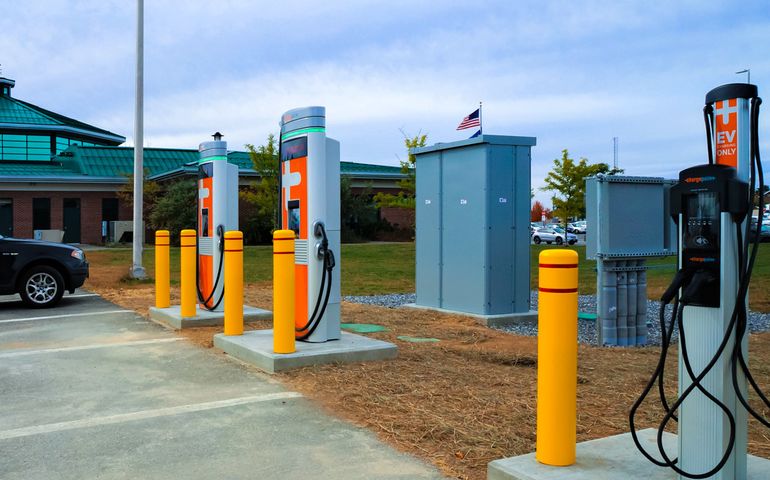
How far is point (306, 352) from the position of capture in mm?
7348

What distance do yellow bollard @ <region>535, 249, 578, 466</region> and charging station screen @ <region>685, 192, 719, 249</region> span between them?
0.66 m

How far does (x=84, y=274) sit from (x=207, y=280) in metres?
3.43

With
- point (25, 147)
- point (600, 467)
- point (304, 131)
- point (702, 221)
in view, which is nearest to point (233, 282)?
point (304, 131)

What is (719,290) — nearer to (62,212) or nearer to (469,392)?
(469,392)

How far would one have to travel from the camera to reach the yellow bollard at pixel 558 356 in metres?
4.00

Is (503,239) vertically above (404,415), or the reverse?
(503,239)

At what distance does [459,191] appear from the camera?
11391 millimetres

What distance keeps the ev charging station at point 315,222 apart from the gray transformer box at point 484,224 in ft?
11.4

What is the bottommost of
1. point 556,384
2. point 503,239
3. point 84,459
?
point 84,459

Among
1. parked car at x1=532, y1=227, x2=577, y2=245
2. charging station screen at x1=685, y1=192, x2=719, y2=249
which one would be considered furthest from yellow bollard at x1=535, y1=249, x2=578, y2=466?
parked car at x1=532, y1=227, x2=577, y2=245

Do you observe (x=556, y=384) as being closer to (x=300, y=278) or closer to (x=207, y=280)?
(x=300, y=278)

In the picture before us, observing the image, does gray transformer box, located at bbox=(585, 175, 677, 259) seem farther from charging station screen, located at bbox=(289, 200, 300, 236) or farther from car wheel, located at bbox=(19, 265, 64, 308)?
car wheel, located at bbox=(19, 265, 64, 308)

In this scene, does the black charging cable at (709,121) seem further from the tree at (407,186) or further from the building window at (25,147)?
the building window at (25,147)

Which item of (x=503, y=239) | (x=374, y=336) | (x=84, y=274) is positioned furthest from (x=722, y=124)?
(x=84, y=274)
